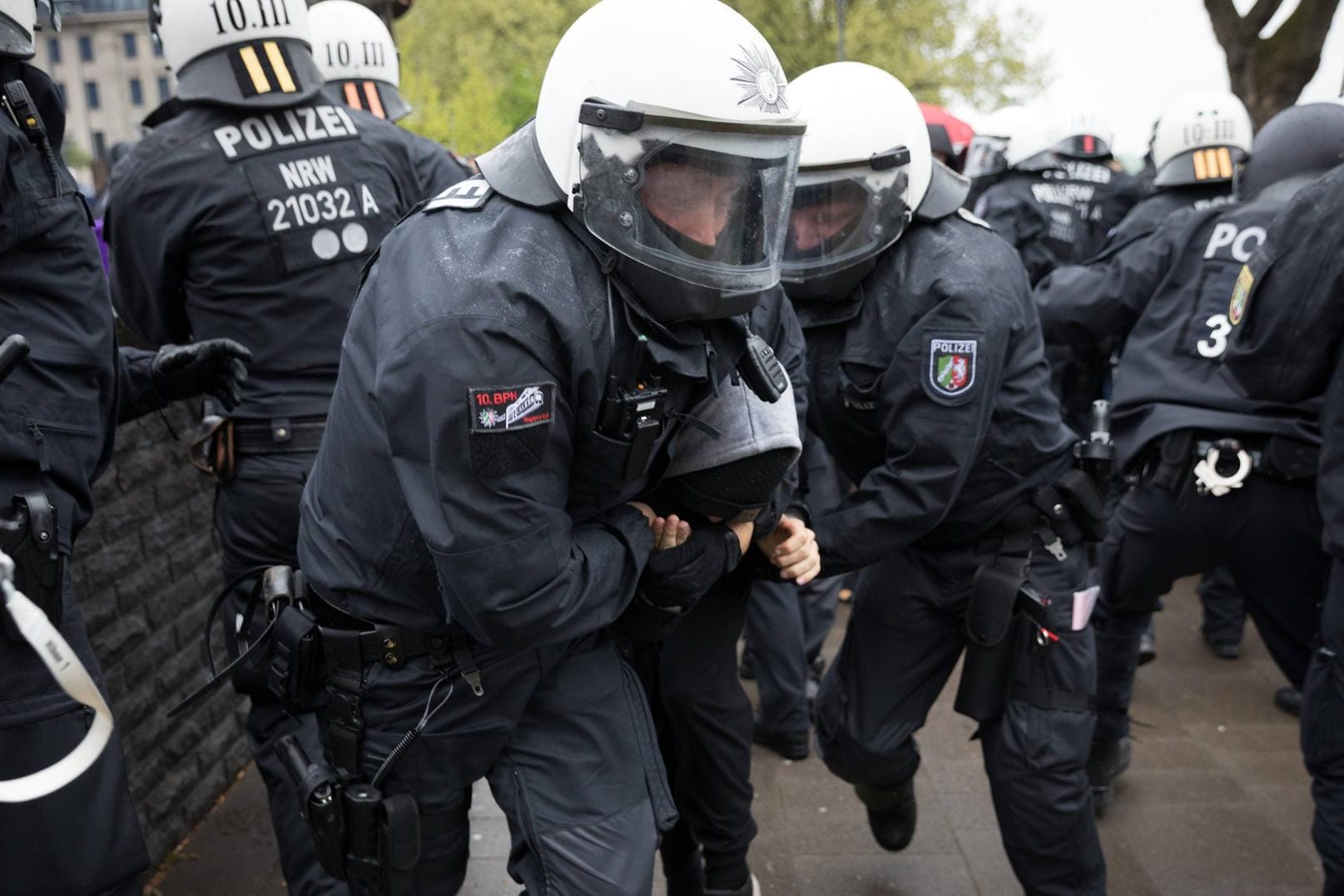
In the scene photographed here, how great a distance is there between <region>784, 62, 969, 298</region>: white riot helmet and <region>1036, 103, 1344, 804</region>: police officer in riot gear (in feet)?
3.48

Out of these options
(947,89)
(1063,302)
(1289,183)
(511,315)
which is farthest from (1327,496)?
(947,89)

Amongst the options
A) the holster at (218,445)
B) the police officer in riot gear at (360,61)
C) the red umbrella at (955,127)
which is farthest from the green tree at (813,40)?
the holster at (218,445)

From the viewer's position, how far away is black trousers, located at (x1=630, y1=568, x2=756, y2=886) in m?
2.94

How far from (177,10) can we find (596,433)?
77.8 inches

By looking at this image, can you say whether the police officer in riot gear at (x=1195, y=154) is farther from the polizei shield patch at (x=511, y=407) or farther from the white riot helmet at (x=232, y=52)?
the polizei shield patch at (x=511, y=407)

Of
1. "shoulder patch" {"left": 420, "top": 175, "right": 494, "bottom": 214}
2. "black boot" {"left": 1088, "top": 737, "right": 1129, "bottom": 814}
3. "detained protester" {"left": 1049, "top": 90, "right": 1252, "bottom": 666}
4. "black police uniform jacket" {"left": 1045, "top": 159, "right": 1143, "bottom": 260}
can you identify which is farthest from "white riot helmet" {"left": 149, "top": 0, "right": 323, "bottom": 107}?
"black police uniform jacket" {"left": 1045, "top": 159, "right": 1143, "bottom": 260}

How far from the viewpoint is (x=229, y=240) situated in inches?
123

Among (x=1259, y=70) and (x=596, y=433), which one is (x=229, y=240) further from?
(x=1259, y=70)

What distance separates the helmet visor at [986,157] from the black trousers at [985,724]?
4.30 meters

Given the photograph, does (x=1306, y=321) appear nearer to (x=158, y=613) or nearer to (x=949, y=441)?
(x=949, y=441)

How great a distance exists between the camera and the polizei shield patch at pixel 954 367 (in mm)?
2764

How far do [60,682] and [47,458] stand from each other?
91 cm

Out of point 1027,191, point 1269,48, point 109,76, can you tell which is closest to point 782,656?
point 1027,191

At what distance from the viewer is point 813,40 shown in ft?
68.9
